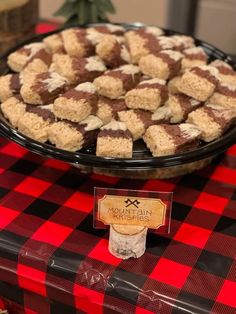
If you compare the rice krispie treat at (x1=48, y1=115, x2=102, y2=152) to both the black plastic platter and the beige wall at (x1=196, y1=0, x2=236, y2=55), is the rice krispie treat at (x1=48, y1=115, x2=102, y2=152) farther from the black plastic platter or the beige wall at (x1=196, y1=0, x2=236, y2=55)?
the beige wall at (x1=196, y1=0, x2=236, y2=55)

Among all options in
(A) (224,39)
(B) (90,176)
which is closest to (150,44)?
(B) (90,176)

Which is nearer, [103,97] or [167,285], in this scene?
[167,285]

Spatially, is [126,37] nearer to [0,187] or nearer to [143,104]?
[143,104]

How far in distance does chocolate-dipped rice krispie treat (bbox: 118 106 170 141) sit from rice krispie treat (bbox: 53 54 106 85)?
0.15 m

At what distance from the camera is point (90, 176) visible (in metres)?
1.15

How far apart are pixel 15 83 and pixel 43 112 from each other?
5.5 inches

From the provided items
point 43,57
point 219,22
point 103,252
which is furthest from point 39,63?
point 219,22

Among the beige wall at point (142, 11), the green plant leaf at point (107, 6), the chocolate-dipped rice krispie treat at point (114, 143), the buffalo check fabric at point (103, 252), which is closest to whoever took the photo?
the buffalo check fabric at point (103, 252)

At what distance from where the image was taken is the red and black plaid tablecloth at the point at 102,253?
0.87 m

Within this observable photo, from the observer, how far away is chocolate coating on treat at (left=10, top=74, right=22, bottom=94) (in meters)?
1.18

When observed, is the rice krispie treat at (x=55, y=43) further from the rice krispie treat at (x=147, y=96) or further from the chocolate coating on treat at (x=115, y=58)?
the rice krispie treat at (x=147, y=96)

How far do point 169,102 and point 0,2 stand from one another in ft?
2.24

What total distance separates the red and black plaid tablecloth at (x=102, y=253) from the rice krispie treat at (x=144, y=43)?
1.17ft

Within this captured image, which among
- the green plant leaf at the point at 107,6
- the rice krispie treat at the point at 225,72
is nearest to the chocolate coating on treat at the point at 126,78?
the rice krispie treat at the point at 225,72
